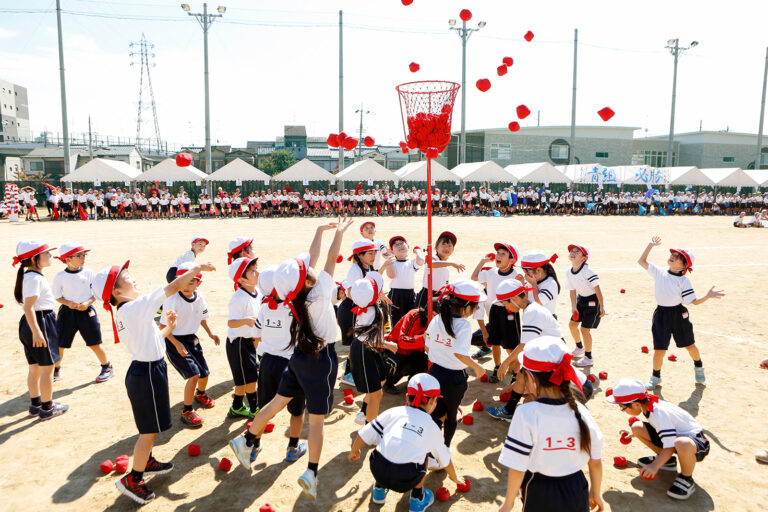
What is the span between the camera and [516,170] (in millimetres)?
37281

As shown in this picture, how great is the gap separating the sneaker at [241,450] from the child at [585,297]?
467 cm

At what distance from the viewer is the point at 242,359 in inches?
197

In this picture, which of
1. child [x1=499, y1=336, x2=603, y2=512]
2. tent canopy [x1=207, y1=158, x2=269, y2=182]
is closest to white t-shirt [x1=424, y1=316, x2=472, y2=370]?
child [x1=499, y1=336, x2=603, y2=512]

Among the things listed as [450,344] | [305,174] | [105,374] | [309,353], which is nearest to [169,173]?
[305,174]

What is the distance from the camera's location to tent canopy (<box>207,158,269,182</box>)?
31.0 meters

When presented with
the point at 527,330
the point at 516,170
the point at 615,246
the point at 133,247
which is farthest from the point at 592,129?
the point at 527,330

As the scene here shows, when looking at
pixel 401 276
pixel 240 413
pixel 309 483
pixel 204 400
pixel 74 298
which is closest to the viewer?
pixel 309 483

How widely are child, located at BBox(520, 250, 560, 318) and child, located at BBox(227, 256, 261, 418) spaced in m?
3.06

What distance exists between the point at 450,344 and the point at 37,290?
440 cm

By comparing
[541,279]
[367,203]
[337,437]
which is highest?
[367,203]

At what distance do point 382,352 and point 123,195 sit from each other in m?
28.3

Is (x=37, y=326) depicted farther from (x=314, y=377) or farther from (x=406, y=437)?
(x=406, y=437)

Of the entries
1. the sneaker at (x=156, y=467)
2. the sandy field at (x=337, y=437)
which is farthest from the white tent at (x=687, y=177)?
the sneaker at (x=156, y=467)

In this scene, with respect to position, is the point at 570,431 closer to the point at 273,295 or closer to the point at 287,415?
the point at 273,295
